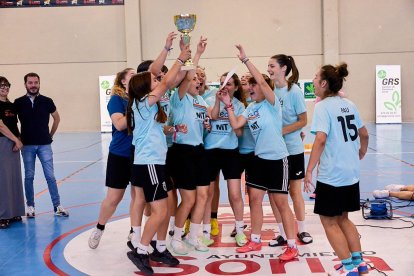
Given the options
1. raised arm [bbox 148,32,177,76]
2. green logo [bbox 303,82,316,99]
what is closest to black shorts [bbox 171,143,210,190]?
raised arm [bbox 148,32,177,76]

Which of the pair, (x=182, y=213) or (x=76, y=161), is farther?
(x=76, y=161)

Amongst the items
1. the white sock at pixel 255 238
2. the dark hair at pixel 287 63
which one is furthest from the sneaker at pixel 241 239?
the dark hair at pixel 287 63

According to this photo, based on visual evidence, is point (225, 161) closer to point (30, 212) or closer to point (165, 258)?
point (165, 258)

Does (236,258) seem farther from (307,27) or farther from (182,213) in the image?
(307,27)

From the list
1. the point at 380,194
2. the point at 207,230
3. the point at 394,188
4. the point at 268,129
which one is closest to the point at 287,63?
the point at 268,129

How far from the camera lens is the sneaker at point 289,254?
4649 millimetres

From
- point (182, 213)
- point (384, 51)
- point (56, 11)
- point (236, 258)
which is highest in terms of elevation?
point (56, 11)

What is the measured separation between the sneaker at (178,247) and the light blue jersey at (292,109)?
1.50 metres

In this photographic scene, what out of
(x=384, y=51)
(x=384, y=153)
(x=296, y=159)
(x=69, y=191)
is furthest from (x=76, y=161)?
(x=384, y=51)

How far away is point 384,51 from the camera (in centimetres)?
1980

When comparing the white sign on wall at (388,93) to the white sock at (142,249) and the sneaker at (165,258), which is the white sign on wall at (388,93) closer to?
the sneaker at (165,258)

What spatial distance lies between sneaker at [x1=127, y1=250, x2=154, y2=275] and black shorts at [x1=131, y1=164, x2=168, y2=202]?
504 millimetres

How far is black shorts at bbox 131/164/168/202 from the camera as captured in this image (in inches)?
175

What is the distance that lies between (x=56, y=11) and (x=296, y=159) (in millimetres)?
17326
